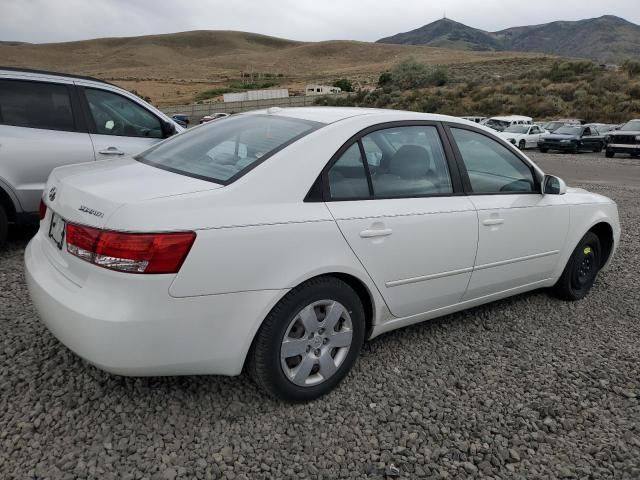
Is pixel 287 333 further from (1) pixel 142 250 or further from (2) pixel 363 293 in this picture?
(1) pixel 142 250

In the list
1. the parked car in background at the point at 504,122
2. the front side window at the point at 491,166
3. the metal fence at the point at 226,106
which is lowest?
the metal fence at the point at 226,106

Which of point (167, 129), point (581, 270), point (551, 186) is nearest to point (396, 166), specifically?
point (551, 186)

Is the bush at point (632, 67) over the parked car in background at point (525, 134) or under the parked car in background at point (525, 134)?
over

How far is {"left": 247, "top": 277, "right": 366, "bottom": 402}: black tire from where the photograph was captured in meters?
2.65

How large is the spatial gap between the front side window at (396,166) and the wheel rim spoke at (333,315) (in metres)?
0.58

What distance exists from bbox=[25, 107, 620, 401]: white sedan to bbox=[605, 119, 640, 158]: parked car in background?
20818 mm

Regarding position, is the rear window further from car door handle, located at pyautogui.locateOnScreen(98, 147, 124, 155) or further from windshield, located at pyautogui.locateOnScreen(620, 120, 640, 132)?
windshield, located at pyautogui.locateOnScreen(620, 120, 640, 132)

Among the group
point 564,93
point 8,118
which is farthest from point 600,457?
point 564,93

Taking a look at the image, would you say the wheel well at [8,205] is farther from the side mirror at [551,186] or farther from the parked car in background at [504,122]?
the parked car in background at [504,122]

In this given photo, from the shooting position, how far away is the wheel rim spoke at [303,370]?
9.27 feet

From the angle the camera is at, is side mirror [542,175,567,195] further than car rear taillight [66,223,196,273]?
Yes

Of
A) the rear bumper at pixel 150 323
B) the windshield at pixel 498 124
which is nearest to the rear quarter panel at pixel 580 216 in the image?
the rear bumper at pixel 150 323

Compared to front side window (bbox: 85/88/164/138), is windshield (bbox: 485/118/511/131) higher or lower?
lower

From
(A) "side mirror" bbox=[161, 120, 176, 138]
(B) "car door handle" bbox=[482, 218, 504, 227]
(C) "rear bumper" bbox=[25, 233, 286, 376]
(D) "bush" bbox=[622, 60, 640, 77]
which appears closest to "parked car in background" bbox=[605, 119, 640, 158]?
(A) "side mirror" bbox=[161, 120, 176, 138]
